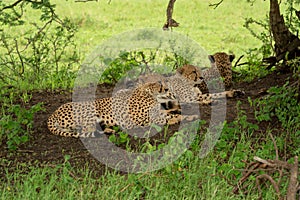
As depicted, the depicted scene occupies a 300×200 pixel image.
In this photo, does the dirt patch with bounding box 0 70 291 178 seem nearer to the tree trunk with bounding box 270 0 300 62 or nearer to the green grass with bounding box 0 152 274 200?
the green grass with bounding box 0 152 274 200

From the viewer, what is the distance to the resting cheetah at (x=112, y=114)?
17.8 ft

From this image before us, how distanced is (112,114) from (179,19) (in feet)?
23.6

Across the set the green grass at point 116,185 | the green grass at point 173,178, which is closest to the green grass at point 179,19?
the green grass at point 173,178

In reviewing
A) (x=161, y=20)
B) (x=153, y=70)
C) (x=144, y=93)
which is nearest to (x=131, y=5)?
(x=161, y=20)

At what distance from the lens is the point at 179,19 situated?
12.5 meters

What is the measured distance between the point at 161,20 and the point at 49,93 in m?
5.28

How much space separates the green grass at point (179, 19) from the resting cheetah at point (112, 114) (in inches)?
168

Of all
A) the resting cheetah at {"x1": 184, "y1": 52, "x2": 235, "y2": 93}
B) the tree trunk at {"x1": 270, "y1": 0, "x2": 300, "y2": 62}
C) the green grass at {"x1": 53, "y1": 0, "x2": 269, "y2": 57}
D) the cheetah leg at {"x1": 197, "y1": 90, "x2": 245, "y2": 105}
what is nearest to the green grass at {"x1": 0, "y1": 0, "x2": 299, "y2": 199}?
the cheetah leg at {"x1": 197, "y1": 90, "x2": 245, "y2": 105}

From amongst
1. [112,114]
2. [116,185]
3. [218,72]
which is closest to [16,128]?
[112,114]

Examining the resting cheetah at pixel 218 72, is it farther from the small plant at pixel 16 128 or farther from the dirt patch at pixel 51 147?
the small plant at pixel 16 128

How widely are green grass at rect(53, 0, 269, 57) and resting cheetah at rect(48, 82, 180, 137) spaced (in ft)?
14.0

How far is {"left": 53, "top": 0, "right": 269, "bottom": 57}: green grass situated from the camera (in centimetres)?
1107

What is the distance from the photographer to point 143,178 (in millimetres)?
4332

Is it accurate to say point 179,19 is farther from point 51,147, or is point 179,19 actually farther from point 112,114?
point 51,147
